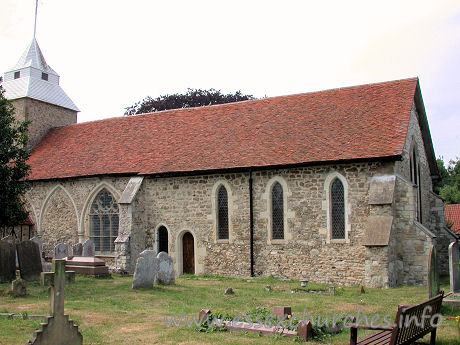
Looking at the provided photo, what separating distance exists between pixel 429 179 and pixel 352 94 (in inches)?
242

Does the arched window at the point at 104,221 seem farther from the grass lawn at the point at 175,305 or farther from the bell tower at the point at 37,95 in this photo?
the bell tower at the point at 37,95

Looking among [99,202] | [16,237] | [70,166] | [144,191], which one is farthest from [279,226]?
[16,237]

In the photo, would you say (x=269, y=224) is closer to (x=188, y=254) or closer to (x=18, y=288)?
(x=188, y=254)

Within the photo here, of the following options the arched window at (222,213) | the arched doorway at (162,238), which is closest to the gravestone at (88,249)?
the arched doorway at (162,238)

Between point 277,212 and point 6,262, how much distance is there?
9.62 m

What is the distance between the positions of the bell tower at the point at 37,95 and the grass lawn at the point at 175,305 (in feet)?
47.7

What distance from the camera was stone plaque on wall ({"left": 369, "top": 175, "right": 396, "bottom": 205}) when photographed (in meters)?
16.4

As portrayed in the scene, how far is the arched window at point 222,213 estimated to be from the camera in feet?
65.4

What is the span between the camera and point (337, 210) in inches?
703

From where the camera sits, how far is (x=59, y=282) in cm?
789

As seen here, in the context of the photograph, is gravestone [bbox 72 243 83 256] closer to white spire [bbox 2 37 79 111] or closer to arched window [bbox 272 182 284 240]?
arched window [bbox 272 182 284 240]

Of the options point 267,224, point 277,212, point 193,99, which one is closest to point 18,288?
point 267,224

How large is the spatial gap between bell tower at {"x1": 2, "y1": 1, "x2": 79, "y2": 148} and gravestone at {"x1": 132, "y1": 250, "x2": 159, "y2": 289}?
15.7m

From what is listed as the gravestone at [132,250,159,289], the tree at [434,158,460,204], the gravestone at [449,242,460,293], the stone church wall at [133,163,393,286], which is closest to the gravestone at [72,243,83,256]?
the stone church wall at [133,163,393,286]
